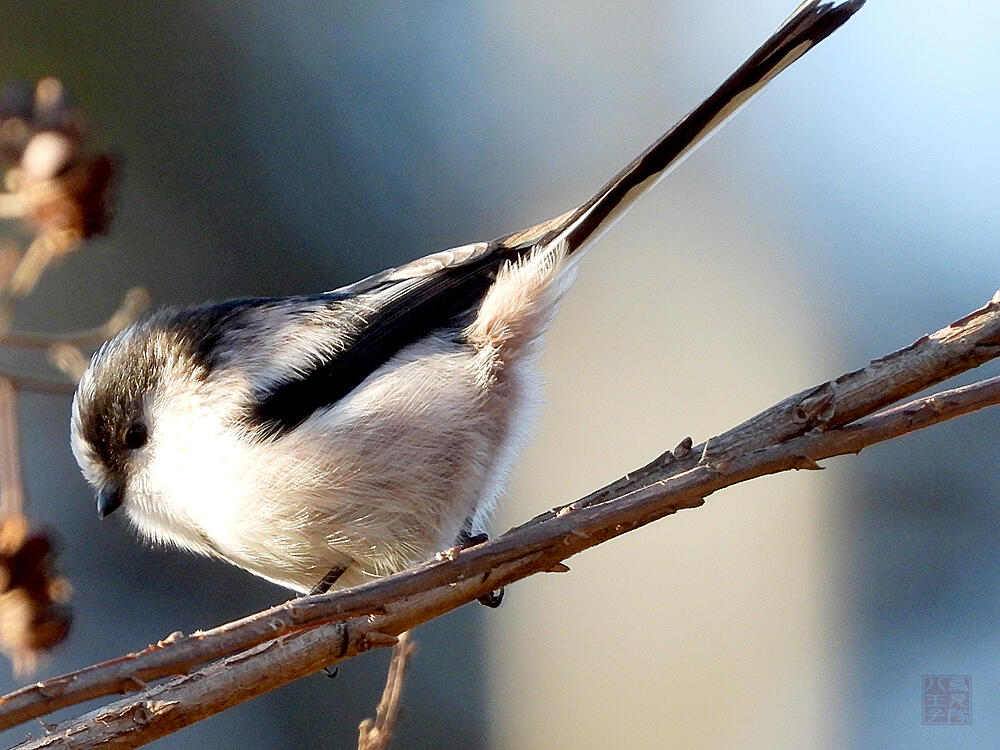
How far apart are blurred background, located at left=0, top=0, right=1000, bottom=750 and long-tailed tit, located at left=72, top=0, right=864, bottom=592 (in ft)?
0.75

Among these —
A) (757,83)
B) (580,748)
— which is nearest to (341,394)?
(757,83)

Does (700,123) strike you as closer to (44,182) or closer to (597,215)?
(597,215)

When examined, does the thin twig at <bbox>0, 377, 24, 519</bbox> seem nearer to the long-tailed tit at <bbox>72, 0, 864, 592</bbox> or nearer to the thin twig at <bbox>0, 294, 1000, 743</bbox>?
the thin twig at <bbox>0, 294, 1000, 743</bbox>

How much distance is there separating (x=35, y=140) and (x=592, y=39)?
1.51 metres

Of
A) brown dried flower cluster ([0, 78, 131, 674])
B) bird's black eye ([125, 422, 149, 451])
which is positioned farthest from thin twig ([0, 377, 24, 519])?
bird's black eye ([125, 422, 149, 451])

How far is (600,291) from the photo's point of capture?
1826 mm

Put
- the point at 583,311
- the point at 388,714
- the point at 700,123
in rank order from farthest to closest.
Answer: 1. the point at 583,311
2. the point at 700,123
3. the point at 388,714

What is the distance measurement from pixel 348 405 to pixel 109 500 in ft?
1.04

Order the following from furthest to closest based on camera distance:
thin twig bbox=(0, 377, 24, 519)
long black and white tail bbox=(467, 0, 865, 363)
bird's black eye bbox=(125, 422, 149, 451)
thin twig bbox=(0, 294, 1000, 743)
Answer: bird's black eye bbox=(125, 422, 149, 451), long black and white tail bbox=(467, 0, 865, 363), thin twig bbox=(0, 377, 24, 519), thin twig bbox=(0, 294, 1000, 743)

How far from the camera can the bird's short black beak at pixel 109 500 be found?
1097 mm

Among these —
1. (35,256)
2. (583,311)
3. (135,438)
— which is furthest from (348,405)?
(583,311)

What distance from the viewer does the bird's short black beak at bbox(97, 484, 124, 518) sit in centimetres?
110

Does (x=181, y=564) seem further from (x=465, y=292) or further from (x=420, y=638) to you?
(x=465, y=292)

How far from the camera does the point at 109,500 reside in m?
1.10
